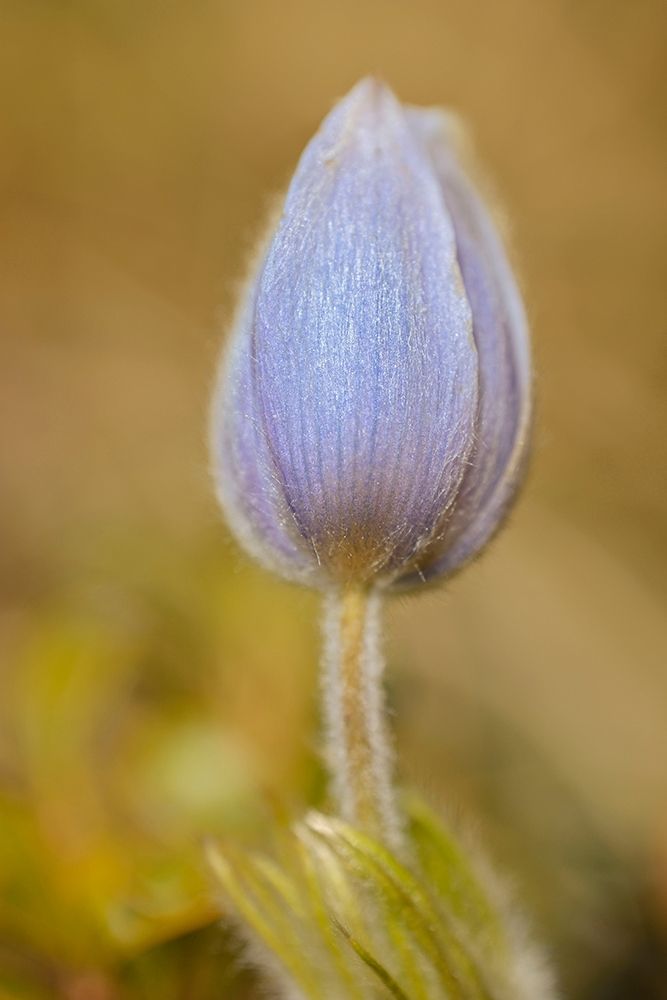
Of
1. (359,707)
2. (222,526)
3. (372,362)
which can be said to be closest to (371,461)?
(372,362)

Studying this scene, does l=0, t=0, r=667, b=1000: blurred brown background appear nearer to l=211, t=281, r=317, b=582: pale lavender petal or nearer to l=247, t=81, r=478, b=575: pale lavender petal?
l=211, t=281, r=317, b=582: pale lavender petal

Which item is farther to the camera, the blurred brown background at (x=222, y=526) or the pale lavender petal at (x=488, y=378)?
the blurred brown background at (x=222, y=526)

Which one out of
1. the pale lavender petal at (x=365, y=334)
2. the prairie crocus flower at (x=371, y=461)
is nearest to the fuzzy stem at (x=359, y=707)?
the prairie crocus flower at (x=371, y=461)

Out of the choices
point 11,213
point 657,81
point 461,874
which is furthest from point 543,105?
point 461,874

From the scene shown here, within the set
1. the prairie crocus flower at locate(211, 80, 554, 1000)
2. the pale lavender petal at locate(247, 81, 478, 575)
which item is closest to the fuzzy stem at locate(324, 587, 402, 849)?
the prairie crocus flower at locate(211, 80, 554, 1000)

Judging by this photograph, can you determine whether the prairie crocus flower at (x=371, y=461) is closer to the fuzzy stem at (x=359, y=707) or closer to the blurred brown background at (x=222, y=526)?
the fuzzy stem at (x=359, y=707)

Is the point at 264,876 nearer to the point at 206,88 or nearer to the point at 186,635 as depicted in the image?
the point at 186,635
